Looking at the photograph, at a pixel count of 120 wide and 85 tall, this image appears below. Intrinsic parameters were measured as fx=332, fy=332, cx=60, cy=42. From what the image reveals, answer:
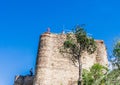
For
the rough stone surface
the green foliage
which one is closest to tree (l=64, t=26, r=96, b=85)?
the green foliage

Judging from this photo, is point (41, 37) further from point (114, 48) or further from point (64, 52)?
point (114, 48)

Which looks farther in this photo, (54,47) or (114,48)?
(54,47)

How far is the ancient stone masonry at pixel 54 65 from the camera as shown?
31.7 meters

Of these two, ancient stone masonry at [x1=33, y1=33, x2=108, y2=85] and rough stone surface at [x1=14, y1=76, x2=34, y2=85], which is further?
rough stone surface at [x1=14, y1=76, x2=34, y2=85]

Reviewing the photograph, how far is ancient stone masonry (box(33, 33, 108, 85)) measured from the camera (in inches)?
1249

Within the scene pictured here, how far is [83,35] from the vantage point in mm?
26703

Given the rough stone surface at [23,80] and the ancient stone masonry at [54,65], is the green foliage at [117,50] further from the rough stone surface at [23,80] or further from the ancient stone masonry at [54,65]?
the rough stone surface at [23,80]

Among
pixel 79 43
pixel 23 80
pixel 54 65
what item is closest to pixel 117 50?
pixel 79 43

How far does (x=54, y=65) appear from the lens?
32.1 meters

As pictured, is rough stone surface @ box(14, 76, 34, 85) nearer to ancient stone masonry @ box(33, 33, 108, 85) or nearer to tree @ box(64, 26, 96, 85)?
ancient stone masonry @ box(33, 33, 108, 85)

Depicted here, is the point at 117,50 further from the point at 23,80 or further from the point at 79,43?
the point at 23,80

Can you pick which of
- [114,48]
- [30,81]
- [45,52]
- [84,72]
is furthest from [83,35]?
[30,81]

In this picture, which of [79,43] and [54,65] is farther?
[54,65]

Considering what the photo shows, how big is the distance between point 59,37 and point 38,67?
3.81 meters
